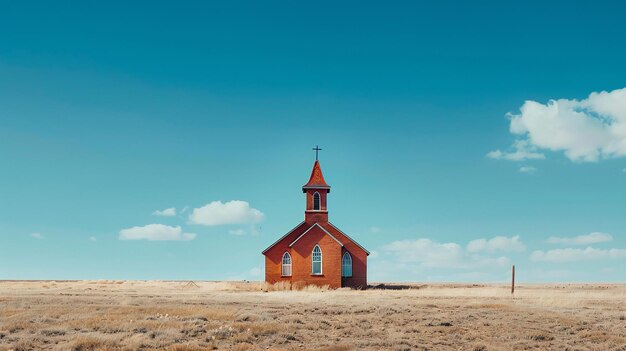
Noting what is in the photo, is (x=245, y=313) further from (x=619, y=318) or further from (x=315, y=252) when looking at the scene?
(x=315, y=252)

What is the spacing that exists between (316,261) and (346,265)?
3.36 m

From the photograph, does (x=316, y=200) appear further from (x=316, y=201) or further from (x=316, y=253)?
(x=316, y=253)

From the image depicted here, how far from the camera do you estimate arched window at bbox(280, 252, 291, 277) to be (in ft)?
197

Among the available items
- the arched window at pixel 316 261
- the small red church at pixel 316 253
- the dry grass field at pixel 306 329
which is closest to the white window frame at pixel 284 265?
the small red church at pixel 316 253

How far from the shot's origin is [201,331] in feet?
75.5

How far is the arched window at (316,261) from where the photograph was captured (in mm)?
58250

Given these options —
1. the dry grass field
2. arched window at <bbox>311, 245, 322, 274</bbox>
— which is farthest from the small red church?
the dry grass field

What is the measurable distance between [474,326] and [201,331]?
1072 cm

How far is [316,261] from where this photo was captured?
58375mm

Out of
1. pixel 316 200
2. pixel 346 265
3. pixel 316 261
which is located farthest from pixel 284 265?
pixel 316 200

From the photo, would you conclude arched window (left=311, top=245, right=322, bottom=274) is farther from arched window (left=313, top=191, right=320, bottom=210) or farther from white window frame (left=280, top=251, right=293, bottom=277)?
arched window (left=313, top=191, right=320, bottom=210)

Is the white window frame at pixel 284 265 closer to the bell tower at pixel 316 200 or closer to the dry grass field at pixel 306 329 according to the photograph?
the bell tower at pixel 316 200

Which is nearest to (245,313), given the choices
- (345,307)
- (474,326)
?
(345,307)

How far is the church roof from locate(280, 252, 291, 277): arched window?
6.38 metres
